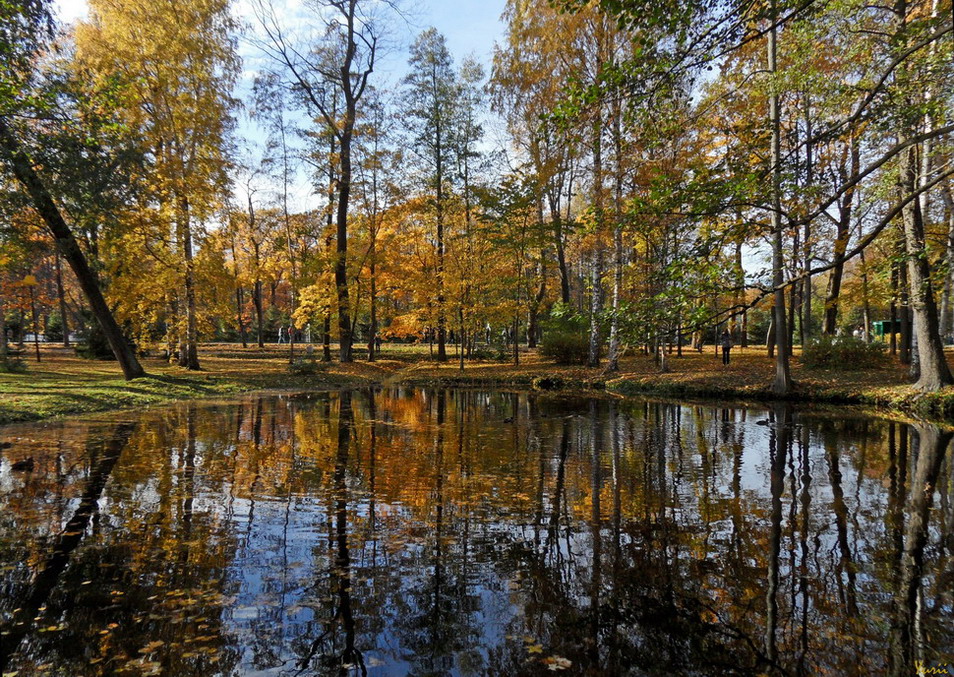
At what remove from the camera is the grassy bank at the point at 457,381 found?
1314 centimetres

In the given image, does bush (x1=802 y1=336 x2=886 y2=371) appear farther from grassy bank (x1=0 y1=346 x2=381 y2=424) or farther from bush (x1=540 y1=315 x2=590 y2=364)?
grassy bank (x1=0 y1=346 x2=381 y2=424)

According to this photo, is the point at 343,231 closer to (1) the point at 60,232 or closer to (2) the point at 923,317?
(1) the point at 60,232

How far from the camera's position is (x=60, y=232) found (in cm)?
1406

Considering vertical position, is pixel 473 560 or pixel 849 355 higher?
pixel 849 355

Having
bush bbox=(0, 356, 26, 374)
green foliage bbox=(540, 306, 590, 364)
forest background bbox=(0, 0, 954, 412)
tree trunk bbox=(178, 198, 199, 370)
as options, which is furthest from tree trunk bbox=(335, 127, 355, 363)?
bush bbox=(0, 356, 26, 374)

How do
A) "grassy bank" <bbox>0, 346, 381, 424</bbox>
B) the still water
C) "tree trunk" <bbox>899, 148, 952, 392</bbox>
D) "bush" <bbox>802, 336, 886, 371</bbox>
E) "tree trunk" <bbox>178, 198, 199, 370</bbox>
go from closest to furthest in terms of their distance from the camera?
the still water, "grassy bank" <bbox>0, 346, 381, 424</bbox>, "tree trunk" <bbox>899, 148, 952, 392</bbox>, "bush" <bbox>802, 336, 886, 371</bbox>, "tree trunk" <bbox>178, 198, 199, 370</bbox>

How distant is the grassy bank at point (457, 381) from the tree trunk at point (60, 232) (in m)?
1.01

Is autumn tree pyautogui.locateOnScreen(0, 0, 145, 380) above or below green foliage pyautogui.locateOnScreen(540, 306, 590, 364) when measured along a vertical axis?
above

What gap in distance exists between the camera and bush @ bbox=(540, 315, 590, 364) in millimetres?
24203

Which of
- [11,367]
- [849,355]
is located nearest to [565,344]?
[849,355]

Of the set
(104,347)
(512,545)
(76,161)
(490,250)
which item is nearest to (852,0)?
(512,545)

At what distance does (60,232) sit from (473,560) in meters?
15.2

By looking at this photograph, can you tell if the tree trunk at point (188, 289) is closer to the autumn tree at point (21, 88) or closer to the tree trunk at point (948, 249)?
the autumn tree at point (21, 88)

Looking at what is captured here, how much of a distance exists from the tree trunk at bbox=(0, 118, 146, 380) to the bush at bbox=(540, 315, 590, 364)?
16091 millimetres
